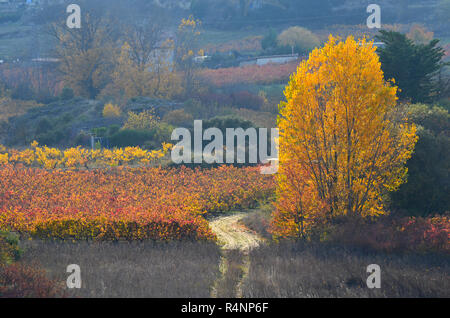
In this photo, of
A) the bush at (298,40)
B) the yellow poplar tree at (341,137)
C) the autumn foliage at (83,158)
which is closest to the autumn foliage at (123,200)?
the autumn foliage at (83,158)

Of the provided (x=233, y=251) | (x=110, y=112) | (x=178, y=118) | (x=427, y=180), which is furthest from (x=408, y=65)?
(x=110, y=112)

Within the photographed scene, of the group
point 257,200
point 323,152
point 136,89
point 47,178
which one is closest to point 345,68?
point 323,152

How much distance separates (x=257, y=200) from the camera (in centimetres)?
1758

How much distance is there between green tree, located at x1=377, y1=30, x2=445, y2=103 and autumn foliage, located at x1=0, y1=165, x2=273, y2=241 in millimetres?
6004

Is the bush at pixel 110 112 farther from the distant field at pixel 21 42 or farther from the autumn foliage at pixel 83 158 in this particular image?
the distant field at pixel 21 42

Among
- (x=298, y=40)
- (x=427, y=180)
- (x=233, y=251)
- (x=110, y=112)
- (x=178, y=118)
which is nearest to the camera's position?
(x=233, y=251)

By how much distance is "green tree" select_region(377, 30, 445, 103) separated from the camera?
664 inches

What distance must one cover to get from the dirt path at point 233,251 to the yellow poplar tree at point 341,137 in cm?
165

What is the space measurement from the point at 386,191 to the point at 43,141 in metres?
22.9

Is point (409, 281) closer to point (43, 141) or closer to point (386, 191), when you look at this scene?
point (386, 191)

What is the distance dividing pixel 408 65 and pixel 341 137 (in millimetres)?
6313

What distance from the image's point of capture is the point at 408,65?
→ 16828mm

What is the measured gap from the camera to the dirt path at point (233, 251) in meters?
9.54

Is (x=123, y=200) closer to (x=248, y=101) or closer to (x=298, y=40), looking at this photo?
(x=248, y=101)
